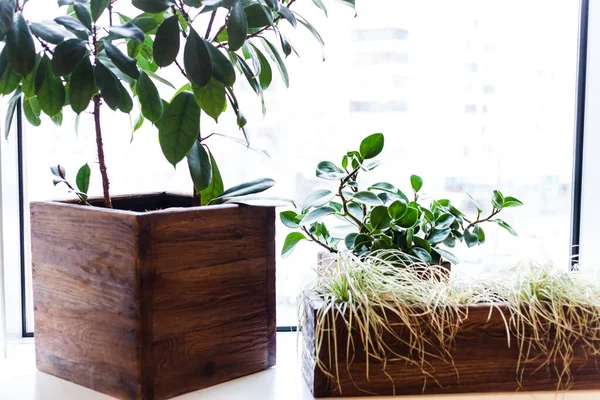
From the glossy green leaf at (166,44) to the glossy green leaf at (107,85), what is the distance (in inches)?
3.3

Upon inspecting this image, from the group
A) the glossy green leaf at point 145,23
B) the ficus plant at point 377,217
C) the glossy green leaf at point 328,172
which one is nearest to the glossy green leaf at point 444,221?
the ficus plant at point 377,217

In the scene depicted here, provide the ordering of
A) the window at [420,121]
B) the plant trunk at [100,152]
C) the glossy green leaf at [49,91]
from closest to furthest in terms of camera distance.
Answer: the glossy green leaf at [49,91], the plant trunk at [100,152], the window at [420,121]

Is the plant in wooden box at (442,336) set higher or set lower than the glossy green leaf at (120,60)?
lower

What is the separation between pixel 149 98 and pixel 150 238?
23 centimetres

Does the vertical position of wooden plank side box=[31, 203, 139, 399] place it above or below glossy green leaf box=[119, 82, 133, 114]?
below

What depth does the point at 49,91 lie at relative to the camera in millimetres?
1020

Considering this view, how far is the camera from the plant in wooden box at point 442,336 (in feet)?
3.46

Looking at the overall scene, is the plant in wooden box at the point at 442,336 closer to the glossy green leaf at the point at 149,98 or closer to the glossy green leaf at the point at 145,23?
the glossy green leaf at the point at 149,98

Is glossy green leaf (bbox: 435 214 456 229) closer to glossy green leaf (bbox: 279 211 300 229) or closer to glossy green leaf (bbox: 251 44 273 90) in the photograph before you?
glossy green leaf (bbox: 279 211 300 229)

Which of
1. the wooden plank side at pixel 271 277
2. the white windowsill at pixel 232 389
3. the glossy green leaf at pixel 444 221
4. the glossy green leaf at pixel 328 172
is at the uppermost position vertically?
the glossy green leaf at pixel 328 172

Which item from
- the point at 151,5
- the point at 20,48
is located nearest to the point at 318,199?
the point at 151,5

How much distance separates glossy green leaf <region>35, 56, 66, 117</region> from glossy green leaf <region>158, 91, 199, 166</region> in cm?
17

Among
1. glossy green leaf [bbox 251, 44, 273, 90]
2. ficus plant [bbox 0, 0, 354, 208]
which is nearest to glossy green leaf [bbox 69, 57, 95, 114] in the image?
ficus plant [bbox 0, 0, 354, 208]

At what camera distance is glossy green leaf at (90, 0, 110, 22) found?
3.18 feet
